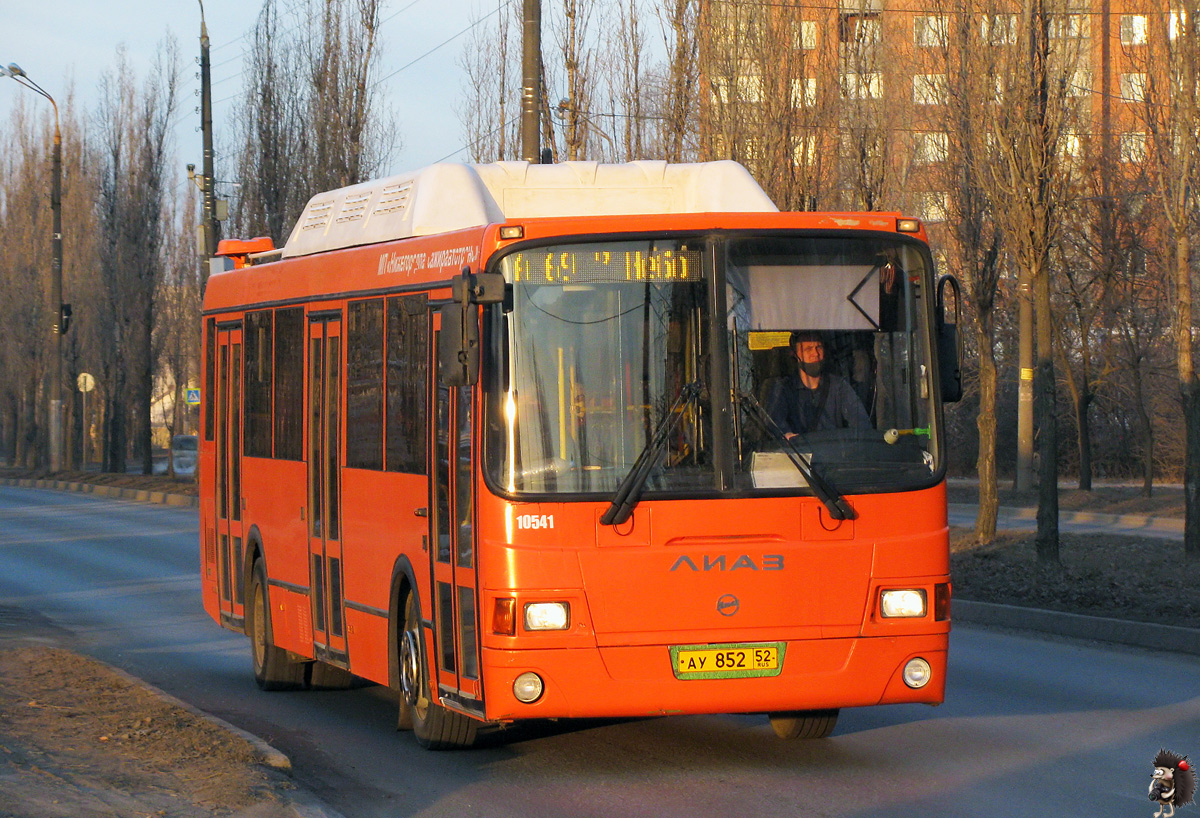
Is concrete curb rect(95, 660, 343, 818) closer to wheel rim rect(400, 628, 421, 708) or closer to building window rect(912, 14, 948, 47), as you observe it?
wheel rim rect(400, 628, 421, 708)

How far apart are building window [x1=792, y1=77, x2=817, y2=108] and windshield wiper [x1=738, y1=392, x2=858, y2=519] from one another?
1777 cm

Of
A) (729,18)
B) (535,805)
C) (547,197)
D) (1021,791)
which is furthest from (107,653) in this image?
(729,18)

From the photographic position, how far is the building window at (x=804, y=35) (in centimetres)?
2512

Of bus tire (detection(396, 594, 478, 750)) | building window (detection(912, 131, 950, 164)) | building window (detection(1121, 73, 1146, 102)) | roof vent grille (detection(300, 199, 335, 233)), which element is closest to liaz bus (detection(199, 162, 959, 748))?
bus tire (detection(396, 594, 478, 750))

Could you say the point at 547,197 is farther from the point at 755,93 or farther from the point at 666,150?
the point at 666,150

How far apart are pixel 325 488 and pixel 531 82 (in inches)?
384

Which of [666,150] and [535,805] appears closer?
[535,805]

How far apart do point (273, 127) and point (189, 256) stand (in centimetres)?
2426

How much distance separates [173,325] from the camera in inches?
2574

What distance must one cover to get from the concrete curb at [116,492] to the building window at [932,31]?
20.7 metres

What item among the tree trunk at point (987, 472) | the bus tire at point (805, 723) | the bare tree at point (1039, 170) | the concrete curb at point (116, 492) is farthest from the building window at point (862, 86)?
the concrete curb at point (116, 492)

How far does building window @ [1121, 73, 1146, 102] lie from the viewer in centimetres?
1917

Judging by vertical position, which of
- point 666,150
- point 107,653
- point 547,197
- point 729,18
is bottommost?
point 107,653

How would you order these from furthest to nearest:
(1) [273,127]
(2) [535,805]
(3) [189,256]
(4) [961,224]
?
(3) [189,256], (1) [273,127], (4) [961,224], (2) [535,805]
